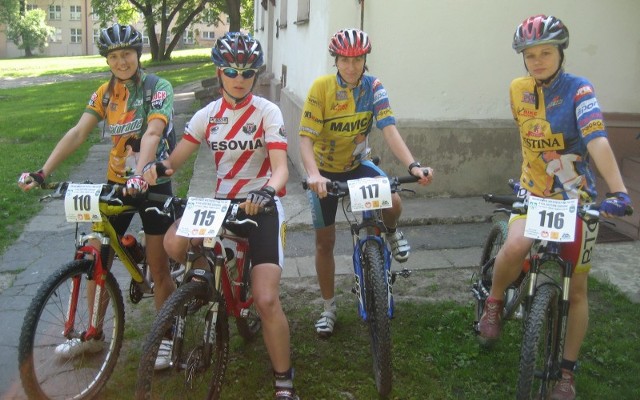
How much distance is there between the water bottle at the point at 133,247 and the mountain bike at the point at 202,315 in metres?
0.67

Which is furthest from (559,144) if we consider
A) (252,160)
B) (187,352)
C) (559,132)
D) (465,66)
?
(465,66)

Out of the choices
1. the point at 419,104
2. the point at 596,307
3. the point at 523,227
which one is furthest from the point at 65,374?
the point at 419,104

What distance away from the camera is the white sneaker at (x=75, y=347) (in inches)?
148

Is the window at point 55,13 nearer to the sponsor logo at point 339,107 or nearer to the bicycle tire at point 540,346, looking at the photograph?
the sponsor logo at point 339,107

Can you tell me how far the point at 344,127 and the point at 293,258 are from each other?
2.20 m

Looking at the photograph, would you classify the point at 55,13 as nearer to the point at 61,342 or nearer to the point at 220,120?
the point at 61,342

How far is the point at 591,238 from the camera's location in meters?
3.46

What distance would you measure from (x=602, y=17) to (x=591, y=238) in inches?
208

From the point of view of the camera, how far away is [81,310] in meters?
3.66

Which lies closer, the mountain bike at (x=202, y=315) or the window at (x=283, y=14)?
the mountain bike at (x=202, y=315)

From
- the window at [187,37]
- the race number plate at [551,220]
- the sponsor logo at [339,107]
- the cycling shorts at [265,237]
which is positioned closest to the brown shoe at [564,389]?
the race number plate at [551,220]

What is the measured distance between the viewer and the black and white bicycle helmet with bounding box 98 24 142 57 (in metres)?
3.79

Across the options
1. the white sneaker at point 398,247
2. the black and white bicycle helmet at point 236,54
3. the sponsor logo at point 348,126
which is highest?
the black and white bicycle helmet at point 236,54

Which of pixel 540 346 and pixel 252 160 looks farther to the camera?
pixel 252 160
